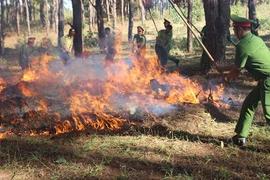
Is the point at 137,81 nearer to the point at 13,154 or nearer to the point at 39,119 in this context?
the point at 39,119

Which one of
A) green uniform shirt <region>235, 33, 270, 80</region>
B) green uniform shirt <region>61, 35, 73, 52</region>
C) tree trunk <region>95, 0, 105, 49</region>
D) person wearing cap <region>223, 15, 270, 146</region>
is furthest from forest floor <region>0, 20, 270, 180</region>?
tree trunk <region>95, 0, 105, 49</region>

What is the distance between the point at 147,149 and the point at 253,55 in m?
2.18

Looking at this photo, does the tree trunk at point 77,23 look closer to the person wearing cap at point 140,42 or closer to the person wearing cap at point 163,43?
the person wearing cap at point 140,42

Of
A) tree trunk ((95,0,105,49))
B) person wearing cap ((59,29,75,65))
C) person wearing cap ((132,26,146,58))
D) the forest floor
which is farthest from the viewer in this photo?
tree trunk ((95,0,105,49))

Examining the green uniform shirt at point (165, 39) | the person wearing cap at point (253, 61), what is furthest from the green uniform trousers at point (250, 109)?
the green uniform shirt at point (165, 39)

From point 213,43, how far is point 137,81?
116 inches

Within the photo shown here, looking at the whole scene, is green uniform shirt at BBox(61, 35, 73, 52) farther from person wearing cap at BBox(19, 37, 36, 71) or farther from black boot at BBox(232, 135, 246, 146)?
black boot at BBox(232, 135, 246, 146)

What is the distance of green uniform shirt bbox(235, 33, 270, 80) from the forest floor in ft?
4.27

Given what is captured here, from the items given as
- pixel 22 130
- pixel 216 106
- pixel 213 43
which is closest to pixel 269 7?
pixel 213 43

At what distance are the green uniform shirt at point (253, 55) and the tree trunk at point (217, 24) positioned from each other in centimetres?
494

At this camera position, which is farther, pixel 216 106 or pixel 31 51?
pixel 31 51

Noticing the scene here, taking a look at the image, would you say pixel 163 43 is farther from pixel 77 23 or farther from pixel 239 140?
pixel 239 140

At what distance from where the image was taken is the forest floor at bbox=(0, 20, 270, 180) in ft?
12.7

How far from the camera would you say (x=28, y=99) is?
7094mm
